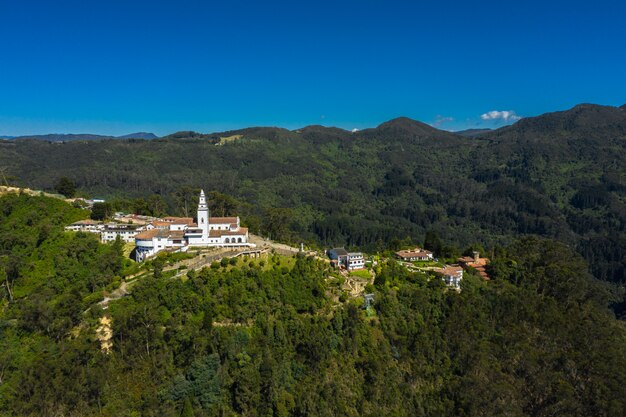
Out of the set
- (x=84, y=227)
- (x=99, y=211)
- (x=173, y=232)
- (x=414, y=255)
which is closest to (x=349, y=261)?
(x=414, y=255)

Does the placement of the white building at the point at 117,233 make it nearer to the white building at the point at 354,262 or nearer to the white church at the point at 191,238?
the white church at the point at 191,238

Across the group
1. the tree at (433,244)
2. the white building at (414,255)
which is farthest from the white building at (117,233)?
the tree at (433,244)

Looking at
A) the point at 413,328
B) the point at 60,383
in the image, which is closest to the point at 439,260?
the point at 413,328

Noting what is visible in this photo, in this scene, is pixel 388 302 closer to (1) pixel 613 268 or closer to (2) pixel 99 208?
(2) pixel 99 208

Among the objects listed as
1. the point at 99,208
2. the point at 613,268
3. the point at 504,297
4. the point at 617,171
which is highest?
the point at 617,171

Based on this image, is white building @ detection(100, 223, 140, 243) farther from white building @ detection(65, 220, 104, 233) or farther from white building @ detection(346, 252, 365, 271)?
white building @ detection(346, 252, 365, 271)

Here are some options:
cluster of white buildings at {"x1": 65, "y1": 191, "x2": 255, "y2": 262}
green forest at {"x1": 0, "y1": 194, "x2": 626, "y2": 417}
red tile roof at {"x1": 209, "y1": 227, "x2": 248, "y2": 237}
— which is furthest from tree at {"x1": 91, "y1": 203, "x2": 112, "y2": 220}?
red tile roof at {"x1": 209, "y1": 227, "x2": 248, "y2": 237}
